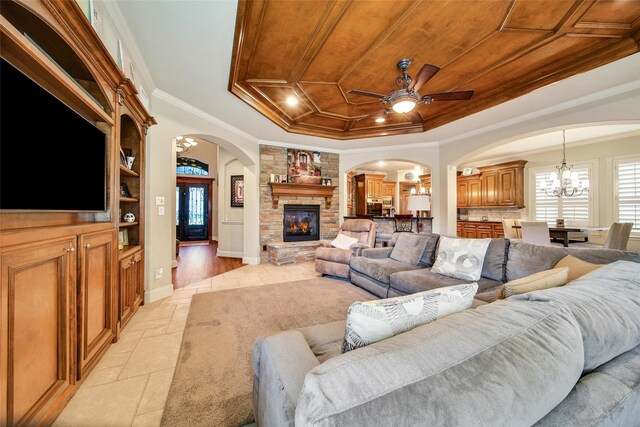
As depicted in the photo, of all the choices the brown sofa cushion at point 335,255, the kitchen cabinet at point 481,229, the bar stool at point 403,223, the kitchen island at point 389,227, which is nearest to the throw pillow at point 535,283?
the brown sofa cushion at point 335,255

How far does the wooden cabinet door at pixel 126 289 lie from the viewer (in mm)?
2240

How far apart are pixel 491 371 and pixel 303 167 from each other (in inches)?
218

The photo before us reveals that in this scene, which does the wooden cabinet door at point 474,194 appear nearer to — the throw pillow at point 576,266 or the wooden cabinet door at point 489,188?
the wooden cabinet door at point 489,188

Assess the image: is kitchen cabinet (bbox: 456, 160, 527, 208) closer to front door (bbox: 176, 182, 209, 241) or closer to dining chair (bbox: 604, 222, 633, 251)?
dining chair (bbox: 604, 222, 633, 251)

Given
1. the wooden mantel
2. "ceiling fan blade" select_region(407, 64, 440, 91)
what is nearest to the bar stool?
the wooden mantel

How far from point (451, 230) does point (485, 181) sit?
294 cm

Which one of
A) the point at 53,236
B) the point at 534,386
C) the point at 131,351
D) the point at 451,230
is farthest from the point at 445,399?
the point at 451,230

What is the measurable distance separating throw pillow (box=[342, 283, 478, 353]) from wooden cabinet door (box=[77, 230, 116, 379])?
1761 millimetres

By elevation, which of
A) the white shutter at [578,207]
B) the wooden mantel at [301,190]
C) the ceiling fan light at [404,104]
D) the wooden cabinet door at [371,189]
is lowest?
A: the white shutter at [578,207]

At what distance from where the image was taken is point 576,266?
169 centimetres

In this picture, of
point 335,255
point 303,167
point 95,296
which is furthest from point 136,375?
point 303,167

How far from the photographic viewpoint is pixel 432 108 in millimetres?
4035

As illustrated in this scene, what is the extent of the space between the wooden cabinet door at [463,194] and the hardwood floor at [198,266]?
6.61 metres

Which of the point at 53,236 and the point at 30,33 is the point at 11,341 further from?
the point at 30,33
